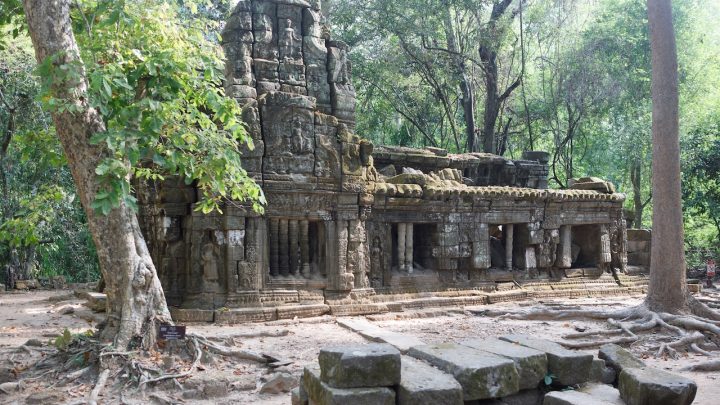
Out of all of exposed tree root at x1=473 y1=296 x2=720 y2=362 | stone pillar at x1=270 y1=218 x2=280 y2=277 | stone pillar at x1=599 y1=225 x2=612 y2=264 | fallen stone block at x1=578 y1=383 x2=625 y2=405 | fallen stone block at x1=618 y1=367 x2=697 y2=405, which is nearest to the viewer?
fallen stone block at x1=618 y1=367 x2=697 y2=405

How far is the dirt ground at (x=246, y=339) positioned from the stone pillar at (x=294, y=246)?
1.15 metres

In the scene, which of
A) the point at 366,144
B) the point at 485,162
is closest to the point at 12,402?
the point at 366,144

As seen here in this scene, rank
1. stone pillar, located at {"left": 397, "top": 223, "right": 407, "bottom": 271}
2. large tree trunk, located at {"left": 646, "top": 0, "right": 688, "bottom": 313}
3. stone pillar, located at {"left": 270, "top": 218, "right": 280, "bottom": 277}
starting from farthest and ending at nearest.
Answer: stone pillar, located at {"left": 397, "top": 223, "right": 407, "bottom": 271} < stone pillar, located at {"left": 270, "top": 218, "right": 280, "bottom": 277} < large tree trunk, located at {"left": 646, "top": 0, "right": 688, "bottom": 313}

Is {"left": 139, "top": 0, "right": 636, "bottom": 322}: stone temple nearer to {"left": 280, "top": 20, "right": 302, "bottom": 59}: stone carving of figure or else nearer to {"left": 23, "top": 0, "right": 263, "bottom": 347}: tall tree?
{"left": 280, "top": 20, "right": 302, "bottom": 59}: stone carving of figure

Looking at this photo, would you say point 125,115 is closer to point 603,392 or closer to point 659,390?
point 603,392

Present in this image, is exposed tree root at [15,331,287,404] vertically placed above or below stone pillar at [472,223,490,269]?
below

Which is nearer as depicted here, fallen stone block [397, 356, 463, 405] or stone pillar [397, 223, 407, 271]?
fallen stone block [397, 356, 463, 405]

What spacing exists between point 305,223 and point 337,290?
56.0 inches

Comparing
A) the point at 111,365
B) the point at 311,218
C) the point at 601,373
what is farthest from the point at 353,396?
the point at 311,218

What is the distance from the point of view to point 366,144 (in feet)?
37.6

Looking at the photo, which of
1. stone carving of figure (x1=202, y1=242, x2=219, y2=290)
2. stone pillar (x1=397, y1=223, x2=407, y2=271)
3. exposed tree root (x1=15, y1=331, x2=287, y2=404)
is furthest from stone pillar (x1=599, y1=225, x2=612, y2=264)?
exposed tree root (x1=15, y1=331, x2=287, y2=404)

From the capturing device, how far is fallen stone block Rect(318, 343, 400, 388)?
4344 mm

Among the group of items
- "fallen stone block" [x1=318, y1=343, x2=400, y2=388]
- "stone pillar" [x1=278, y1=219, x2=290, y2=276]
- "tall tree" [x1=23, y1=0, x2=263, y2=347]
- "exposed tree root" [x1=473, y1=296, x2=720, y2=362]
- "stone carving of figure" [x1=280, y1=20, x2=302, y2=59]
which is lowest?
"exposed tree root" [x1=473, y1=296, x2=720, y2=362]

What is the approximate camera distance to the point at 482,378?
4629 millimetres
